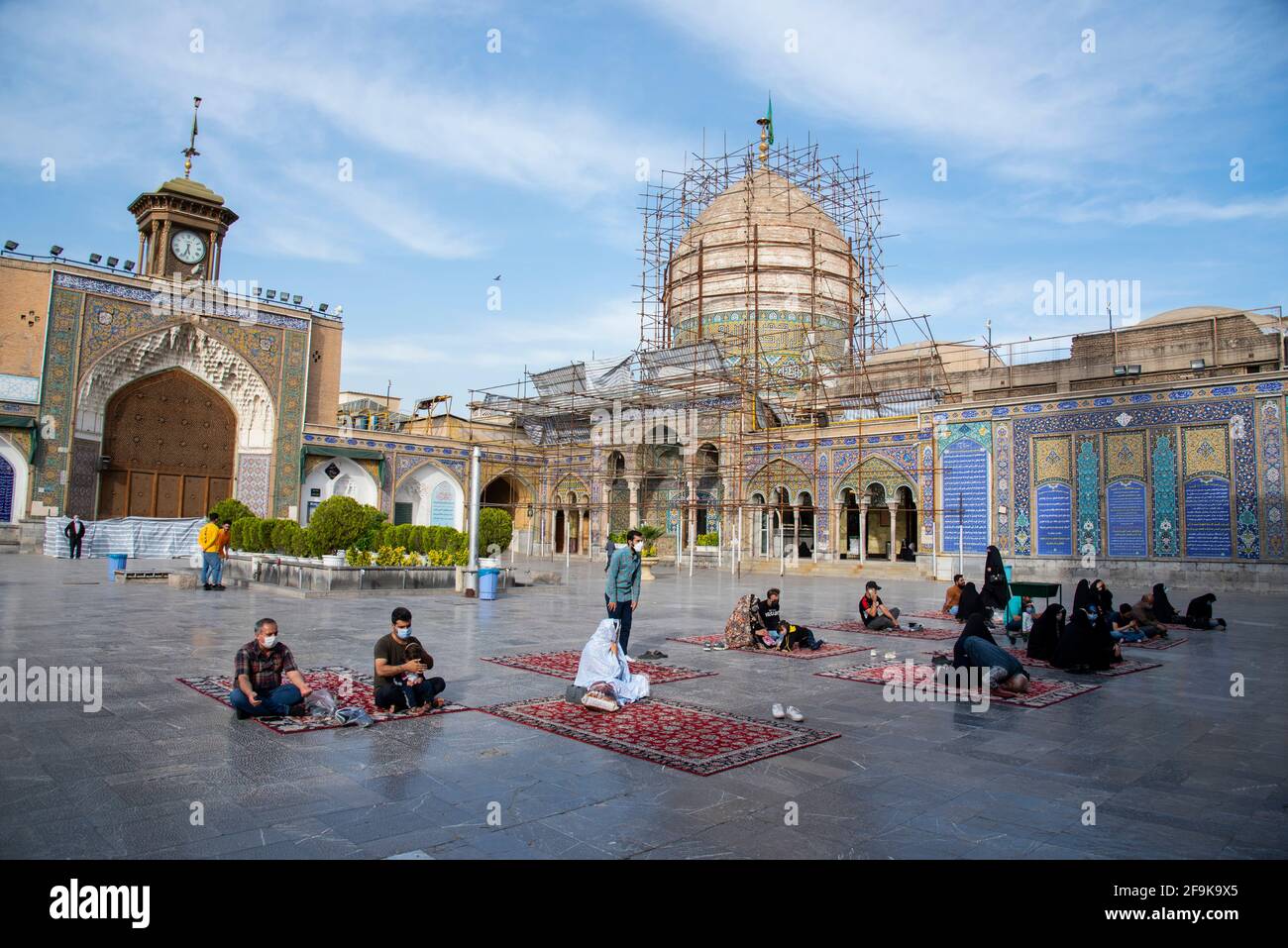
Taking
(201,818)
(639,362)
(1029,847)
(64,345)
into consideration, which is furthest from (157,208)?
(1029,847)

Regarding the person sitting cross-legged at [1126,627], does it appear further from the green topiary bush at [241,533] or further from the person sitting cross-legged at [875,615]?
the green topiary bush at [241,533]

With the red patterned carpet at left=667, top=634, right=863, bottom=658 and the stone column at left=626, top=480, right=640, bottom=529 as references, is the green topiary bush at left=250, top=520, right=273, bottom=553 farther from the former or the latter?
the stone column at left=626, top=480, right=640, bottom=529

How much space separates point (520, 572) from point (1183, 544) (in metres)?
13.8

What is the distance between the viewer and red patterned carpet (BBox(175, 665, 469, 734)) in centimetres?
484

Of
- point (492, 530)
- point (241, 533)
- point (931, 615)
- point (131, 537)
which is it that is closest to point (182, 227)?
point (131, 537)

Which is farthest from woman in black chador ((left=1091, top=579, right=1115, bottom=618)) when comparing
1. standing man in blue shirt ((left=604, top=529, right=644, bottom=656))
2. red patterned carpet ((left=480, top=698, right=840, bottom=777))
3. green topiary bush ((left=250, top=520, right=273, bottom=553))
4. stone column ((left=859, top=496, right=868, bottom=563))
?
green topiary bush ((left=250, top=520, right=273, bottom=553))

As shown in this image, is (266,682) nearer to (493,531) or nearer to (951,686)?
(951,686)

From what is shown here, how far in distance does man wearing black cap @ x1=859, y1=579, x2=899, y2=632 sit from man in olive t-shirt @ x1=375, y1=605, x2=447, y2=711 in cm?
637

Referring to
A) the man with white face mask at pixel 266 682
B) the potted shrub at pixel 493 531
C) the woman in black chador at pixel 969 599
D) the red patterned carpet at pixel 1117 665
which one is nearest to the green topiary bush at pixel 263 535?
the potted shrub at pixel 493 531

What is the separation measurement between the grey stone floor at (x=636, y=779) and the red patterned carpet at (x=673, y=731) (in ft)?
0.44

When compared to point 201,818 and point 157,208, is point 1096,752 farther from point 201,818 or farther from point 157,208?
point 157,208

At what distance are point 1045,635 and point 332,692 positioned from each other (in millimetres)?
6329

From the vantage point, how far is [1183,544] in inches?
683

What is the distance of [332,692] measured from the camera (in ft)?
18.4
